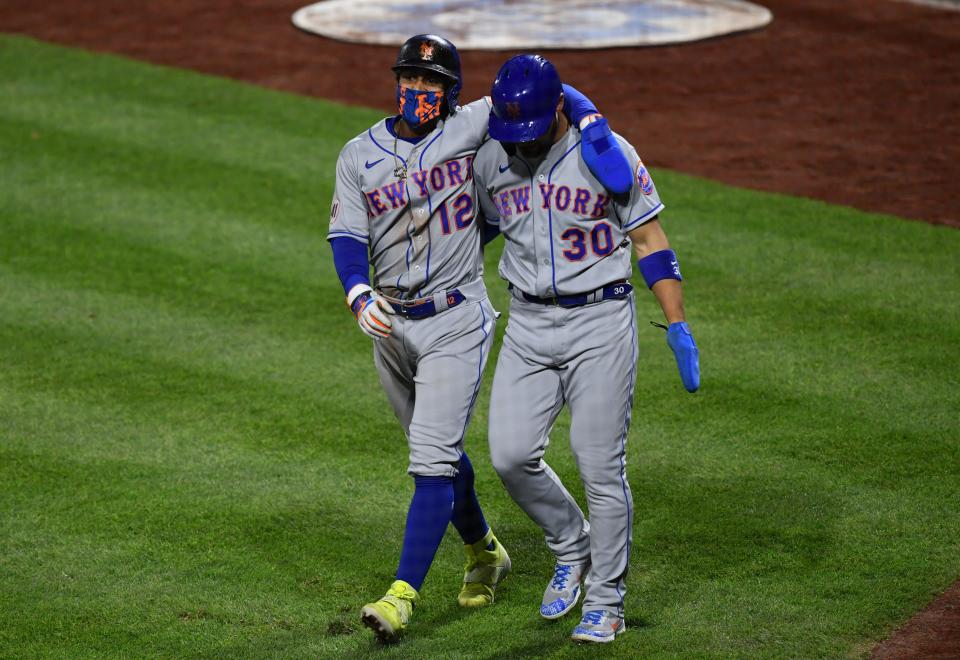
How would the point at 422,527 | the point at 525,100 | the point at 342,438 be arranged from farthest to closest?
the point at 342,438, the point at 422,527, the point at 525,100

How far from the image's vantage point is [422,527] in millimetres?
4707

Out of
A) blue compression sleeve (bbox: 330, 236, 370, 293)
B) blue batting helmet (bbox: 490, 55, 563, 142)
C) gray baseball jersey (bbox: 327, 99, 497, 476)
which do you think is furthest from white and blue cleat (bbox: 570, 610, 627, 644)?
blue batting helmet (bbox: 490, 55, 563, 142)

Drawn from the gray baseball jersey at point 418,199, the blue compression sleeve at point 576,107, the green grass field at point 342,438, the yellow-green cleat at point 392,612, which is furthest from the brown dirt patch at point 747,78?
the yellow-green cleat at point 392,612

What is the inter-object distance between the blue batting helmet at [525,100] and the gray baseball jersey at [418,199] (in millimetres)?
289

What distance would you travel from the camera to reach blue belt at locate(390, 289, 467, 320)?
486 centimetres

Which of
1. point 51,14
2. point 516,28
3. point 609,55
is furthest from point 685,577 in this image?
point 51,14

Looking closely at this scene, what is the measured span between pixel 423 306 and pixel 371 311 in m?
0.30

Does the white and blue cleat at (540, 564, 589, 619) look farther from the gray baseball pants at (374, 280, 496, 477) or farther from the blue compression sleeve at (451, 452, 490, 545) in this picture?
the gray baseball pants at (374, 280, 496, 477)

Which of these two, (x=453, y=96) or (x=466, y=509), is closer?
(x=453, y=96)

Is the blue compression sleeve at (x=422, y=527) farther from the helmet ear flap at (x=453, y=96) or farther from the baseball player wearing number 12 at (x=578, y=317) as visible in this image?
the helmet ear flap at (x=453, y=96)

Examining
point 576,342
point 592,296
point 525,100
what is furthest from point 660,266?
point 525,100

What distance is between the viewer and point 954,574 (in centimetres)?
503

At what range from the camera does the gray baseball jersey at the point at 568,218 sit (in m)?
4.60

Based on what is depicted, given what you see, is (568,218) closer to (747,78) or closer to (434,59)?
(434,59)
